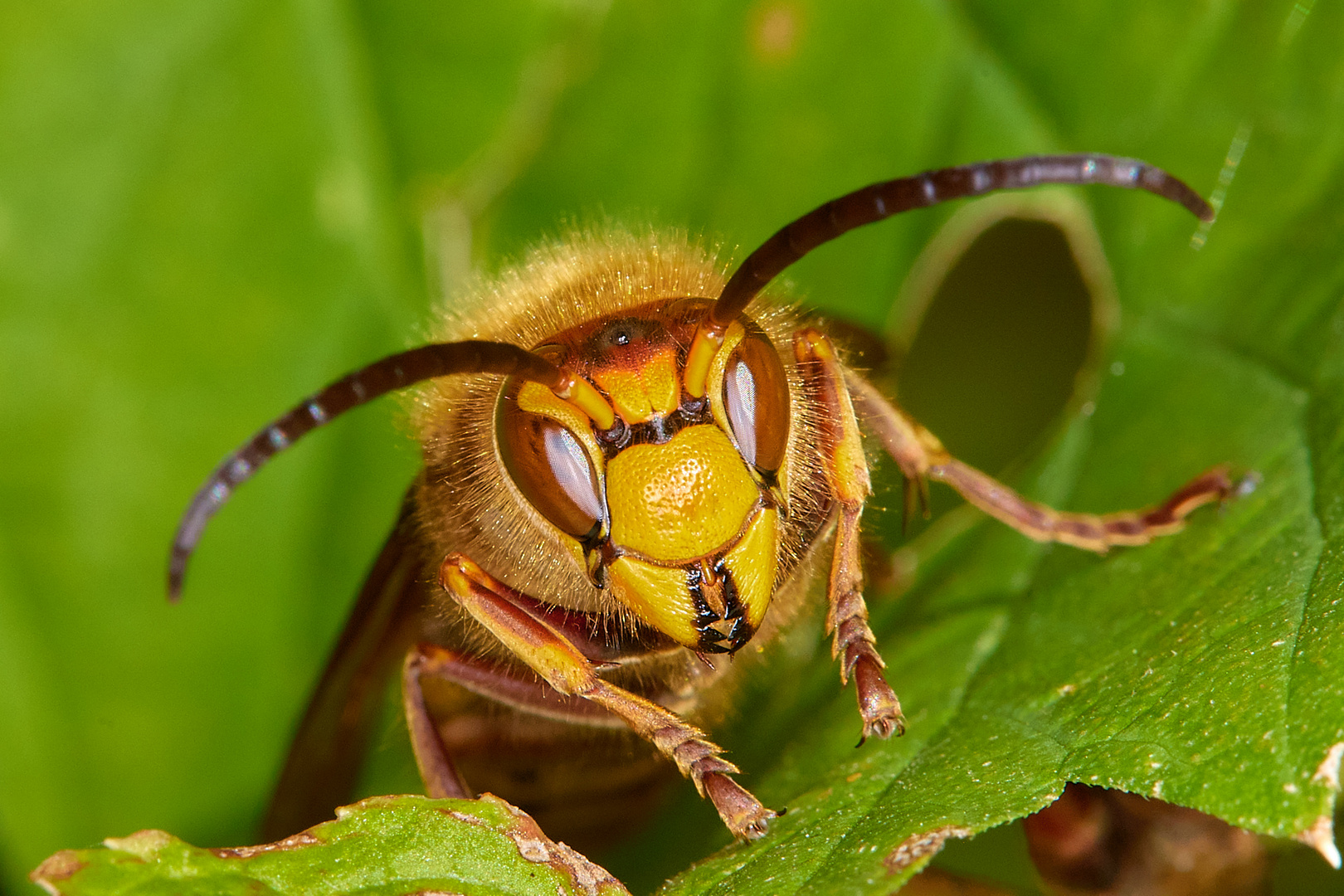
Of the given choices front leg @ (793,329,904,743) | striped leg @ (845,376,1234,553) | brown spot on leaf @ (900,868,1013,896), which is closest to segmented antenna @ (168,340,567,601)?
front leg @ (793,329,904,743)

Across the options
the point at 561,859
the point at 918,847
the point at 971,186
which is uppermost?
the point at 971,186

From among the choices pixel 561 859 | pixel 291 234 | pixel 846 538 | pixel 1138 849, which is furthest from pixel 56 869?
pixel 291 234

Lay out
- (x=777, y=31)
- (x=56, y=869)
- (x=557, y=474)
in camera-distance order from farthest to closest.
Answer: (x=777, y=31) → (x=557, y=474) → (x=56, y=869)

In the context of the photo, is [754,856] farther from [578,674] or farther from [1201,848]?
[1201,848]

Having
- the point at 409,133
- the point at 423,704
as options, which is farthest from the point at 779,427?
the point at 409,133

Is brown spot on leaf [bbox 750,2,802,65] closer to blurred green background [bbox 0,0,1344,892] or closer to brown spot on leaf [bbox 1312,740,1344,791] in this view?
blurred green background [bbox 0,0,1344,892]

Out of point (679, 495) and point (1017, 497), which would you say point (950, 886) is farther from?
point (679, 495)
